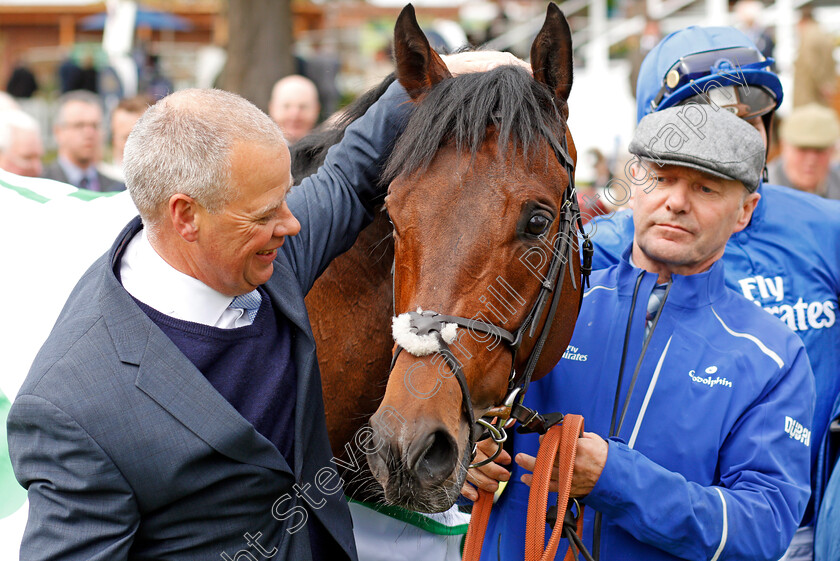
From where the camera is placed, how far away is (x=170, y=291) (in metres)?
2.01

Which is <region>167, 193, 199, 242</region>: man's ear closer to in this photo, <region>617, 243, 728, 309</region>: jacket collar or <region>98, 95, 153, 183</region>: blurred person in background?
<region>617, 243, 728, 309</region>: jacket collar

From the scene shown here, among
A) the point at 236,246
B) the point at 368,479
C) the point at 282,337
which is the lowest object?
the point at 368,479

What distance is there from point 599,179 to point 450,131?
840cm

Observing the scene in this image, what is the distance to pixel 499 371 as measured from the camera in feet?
6.89

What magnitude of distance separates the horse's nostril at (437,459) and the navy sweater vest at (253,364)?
429 millimetres

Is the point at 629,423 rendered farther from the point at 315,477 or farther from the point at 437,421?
the point at 315,477

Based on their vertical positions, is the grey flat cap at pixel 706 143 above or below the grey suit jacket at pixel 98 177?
above

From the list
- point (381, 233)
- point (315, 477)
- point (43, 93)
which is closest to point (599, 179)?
Answer: point (381, 233)

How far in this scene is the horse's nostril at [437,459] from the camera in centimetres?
186

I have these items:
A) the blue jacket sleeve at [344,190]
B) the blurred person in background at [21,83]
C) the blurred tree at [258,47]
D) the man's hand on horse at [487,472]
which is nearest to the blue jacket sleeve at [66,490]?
the blue jacket sleeve at [344,190]

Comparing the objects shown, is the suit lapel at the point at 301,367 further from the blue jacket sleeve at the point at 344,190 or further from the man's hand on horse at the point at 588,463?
the man's hand on horse at the point at 588,463

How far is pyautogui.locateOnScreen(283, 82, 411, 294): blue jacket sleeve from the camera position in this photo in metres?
2.47

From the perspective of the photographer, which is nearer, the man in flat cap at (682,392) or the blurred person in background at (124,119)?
the man in flat cap at (682,392)

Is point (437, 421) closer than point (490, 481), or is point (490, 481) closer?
point (437, 421)
